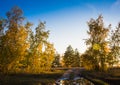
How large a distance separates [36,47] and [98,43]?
15.9m

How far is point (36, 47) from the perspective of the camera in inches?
1215

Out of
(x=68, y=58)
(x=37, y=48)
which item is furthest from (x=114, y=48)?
(x=68, y=58)

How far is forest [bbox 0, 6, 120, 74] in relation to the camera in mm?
25969

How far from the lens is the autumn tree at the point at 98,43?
1545 inches

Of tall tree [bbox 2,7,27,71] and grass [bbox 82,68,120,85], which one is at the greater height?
tall tree [bbox 2,7,27,71]

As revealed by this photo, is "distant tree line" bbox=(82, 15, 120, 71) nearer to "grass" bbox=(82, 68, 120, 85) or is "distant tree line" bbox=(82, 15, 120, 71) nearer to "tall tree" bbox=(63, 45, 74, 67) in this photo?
"grass" bbox=(82, 68, 120, 85)

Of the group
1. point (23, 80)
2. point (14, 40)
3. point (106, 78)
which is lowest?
point (106, 78)

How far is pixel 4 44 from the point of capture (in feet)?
86.6

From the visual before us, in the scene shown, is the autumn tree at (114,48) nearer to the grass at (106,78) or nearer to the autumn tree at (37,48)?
the grass at (106,78)

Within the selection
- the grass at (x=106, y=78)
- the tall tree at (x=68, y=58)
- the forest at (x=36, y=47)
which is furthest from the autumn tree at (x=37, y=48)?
the tall tree at (x=68, y=58)

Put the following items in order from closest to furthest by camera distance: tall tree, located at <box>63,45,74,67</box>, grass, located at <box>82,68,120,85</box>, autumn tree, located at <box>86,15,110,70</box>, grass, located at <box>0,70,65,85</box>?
grass, located at <box>0,70,65,85</box> < grass, located at <box>82,68,120,85</box> < autumn tree, located at <box>86,15,110,70</box> < tall tree, located at <box>63,45,74,67</box>

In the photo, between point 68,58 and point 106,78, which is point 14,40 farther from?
point 68,58

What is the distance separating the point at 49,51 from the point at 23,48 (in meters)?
10.2

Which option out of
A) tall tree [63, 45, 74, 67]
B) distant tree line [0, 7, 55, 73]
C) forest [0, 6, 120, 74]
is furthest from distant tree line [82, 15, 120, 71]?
tall tree [63, 45, 74, 67]
